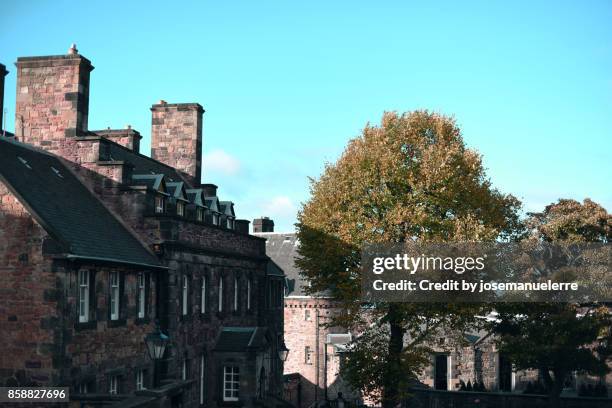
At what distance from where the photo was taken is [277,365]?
4853cm

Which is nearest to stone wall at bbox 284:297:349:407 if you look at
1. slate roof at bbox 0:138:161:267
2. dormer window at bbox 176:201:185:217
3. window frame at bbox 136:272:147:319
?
dormer window at bbox 176:201:185:217

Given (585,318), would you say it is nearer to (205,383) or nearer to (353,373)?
(353,373)

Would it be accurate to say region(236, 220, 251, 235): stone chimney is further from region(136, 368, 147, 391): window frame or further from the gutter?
region(136, 368, 147, 391): window frame

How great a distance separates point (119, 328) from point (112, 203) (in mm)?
6616

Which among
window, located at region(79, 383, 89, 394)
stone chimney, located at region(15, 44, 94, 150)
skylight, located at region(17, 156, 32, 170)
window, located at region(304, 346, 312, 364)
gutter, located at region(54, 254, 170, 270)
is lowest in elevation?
window, located at region(304, 346, 312, 364)

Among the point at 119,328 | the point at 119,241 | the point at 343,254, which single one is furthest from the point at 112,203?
the point at 343,254

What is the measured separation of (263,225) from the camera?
70938 millimetres

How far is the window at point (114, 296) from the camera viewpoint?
2677cm

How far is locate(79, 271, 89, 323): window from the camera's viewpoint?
24.5 meters

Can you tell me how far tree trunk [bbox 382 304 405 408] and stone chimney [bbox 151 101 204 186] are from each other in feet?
54.7

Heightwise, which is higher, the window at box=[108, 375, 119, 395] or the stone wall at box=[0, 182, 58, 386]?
the stone wall at box=[0, 182, 58, 386]

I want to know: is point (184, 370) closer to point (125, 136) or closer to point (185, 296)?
point (185, 296)

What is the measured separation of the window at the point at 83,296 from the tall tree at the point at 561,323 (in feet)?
79.1

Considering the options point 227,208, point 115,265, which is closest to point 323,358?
point 227,208
